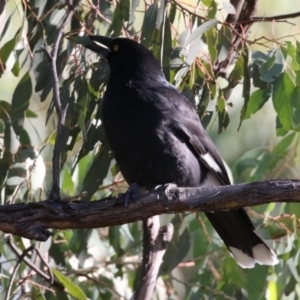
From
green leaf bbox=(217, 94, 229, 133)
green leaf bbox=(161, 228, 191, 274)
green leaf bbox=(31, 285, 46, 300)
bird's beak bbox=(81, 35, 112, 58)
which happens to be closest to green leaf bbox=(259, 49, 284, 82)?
green leaf bbox=(217, 94, 229, 133)

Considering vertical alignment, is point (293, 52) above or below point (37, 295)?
above

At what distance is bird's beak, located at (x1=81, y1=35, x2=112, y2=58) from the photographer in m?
3.33

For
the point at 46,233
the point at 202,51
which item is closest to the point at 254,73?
the point at 202,51

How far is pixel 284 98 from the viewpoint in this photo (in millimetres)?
3250

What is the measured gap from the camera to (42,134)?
4.54m

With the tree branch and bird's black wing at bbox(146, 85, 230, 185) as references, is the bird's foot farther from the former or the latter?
bird's black wing at bbox(146, 85, 230, 185)

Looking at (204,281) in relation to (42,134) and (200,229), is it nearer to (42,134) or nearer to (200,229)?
(200,229)

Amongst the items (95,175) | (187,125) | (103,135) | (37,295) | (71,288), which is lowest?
(37,295)

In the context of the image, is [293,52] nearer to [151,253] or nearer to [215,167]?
[215,167]

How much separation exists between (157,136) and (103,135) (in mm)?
328

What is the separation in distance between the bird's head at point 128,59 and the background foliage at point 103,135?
0.21 feet

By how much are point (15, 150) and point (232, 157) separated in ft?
8.87

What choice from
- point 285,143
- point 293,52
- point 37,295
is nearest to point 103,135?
point 37,295

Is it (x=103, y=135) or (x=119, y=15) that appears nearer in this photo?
(x=119, y=15)
